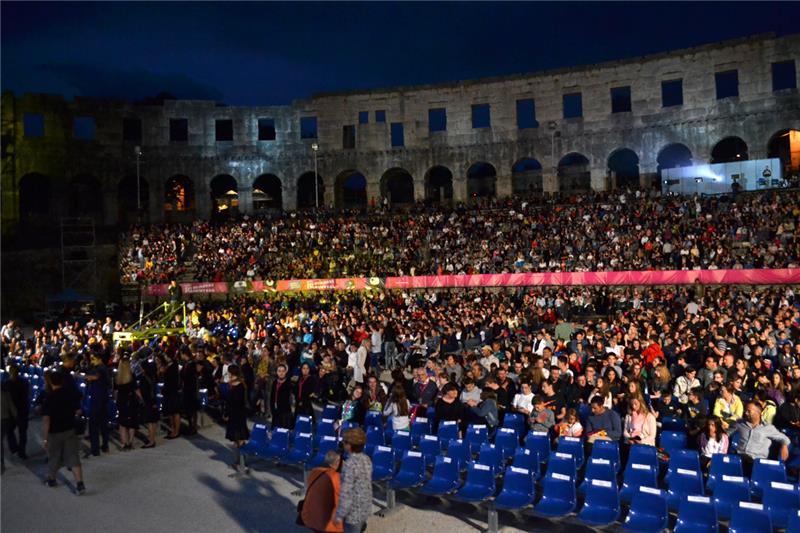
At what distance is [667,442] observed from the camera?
32.1ft

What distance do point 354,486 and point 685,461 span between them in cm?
441

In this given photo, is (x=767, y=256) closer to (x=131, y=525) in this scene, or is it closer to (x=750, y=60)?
(x=750, y=60)

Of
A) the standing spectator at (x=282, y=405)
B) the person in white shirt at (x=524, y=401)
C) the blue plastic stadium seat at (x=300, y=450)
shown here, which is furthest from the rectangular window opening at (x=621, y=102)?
the blue plastic stadium seat at (x=300, y=450)

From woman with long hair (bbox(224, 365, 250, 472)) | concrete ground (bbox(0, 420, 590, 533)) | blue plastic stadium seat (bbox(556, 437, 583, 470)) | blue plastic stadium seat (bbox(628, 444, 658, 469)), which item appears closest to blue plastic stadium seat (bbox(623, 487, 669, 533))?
blue plastic stadium seat (bbox(628, 444, 658, 469))

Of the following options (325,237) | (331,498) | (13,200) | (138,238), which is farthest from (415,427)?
(13,200)

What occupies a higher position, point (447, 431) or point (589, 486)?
point (447, 431)

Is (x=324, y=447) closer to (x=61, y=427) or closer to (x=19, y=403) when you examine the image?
(x=61, y=427)

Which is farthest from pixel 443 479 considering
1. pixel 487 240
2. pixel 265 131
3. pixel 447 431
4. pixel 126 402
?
pixel 265 131

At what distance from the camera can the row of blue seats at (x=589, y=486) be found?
7.71 meters

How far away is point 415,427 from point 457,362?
3.76m

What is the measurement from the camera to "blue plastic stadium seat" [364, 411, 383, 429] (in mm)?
11292

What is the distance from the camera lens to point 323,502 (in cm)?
663

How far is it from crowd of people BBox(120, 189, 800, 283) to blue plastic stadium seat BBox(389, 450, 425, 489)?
19.0m

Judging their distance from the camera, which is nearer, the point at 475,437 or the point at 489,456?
the point at 489,456
